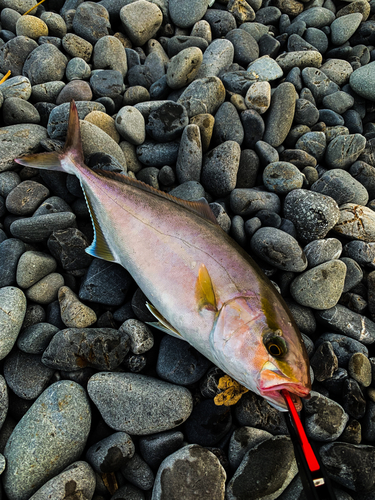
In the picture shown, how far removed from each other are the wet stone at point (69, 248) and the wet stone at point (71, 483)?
1.48 meters

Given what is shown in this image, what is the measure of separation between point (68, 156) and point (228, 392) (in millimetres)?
2277

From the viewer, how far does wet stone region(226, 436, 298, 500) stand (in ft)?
6.40

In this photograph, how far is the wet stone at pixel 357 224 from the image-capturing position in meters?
3.02

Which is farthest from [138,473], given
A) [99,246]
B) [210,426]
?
[99,246]

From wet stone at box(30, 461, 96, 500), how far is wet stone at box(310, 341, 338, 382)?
1.77 meters

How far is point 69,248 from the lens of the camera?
265cm

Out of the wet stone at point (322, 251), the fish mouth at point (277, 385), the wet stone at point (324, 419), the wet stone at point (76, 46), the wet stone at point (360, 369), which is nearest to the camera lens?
the fish mouth at point (277, 385)

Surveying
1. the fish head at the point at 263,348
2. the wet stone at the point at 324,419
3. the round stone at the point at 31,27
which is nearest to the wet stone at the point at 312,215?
the fish head at the point at 263,348

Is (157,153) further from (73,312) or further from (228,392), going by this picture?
(228,392)

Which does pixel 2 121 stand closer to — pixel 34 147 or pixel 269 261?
pixel 34 147

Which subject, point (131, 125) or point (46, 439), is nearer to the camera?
point (46, 439)

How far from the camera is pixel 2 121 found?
3.37m

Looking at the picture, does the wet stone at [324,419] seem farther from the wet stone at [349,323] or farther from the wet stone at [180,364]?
the wet stone at [180,364]

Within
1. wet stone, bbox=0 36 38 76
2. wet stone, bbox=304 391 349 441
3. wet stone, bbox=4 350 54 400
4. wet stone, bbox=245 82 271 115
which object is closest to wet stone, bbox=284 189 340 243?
wet stone, bbox=245 82 271 115
